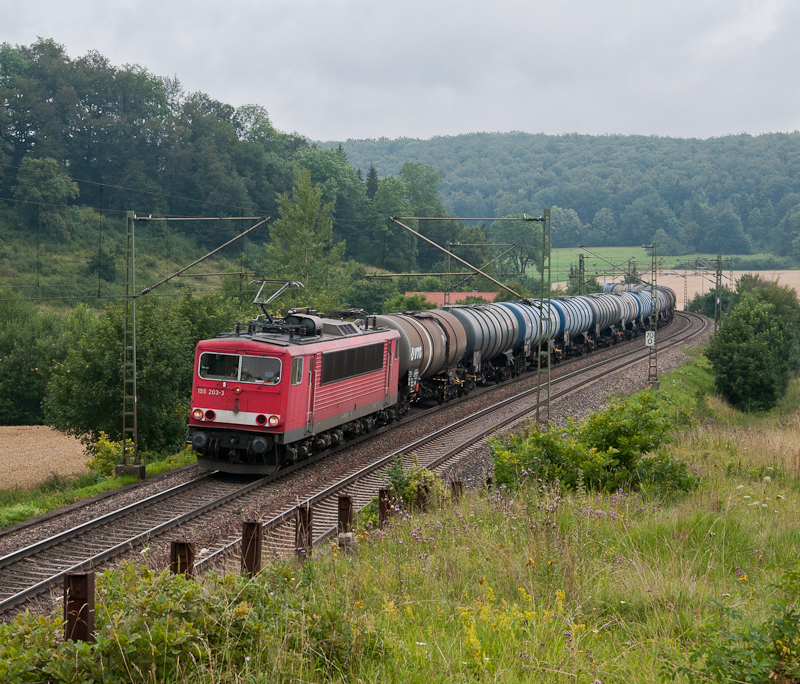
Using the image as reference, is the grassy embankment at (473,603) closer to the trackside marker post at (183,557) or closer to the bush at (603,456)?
the trackside marker post at (183,557)

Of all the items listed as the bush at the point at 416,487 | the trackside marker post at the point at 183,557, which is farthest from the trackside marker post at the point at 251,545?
the bush at the point at 416,487

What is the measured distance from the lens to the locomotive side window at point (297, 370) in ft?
54.1

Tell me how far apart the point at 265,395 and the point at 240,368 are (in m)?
0.90

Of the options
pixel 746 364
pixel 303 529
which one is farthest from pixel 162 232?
pixel 303 529

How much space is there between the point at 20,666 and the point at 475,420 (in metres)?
20.5

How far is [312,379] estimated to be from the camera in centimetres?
1741

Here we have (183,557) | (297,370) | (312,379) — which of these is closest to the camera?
(183,557)

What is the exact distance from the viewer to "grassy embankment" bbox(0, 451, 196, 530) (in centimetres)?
1470

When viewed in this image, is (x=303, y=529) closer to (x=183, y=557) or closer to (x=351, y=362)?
(x=183, y=557)

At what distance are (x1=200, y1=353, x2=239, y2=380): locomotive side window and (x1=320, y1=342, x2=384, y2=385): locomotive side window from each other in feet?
7.20

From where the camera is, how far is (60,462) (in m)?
34.2

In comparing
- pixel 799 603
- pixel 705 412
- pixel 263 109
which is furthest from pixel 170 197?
pixel 799 603

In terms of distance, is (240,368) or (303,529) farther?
(240,368)

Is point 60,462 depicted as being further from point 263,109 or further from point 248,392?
point 263,109
